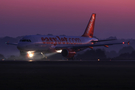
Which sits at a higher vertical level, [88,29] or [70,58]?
[88,29]

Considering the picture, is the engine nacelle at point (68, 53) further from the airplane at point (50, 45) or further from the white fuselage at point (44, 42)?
the white fuselage at point (44, 42)

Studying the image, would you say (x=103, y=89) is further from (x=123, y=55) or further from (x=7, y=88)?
(x=123, y=55)

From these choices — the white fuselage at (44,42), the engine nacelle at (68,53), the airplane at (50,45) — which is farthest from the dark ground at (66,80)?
the engine nacelle at (68,53)

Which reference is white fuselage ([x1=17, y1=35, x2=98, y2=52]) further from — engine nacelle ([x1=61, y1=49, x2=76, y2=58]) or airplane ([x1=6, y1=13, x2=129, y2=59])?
engine nacelle ([x1=61, y1=49, x2=76, y2=58])

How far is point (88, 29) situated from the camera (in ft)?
218

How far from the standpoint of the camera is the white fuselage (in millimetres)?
51406

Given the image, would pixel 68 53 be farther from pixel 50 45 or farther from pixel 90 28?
pixel 90 28

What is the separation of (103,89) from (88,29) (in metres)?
54.2

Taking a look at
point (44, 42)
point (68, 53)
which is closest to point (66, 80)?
point (68, 53)

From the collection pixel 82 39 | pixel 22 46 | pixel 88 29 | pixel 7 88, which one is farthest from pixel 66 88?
pixel 88 29

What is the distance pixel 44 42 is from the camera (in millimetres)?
53719

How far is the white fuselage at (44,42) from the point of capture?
5141 centimetres

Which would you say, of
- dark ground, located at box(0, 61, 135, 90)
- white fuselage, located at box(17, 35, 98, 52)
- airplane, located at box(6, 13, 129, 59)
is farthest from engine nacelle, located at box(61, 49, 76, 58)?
dark ground, located at box(0, 61, 135, 90)

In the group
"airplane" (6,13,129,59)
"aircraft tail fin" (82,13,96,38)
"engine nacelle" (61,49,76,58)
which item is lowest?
"engine nacelle" (61,49,76,58)
